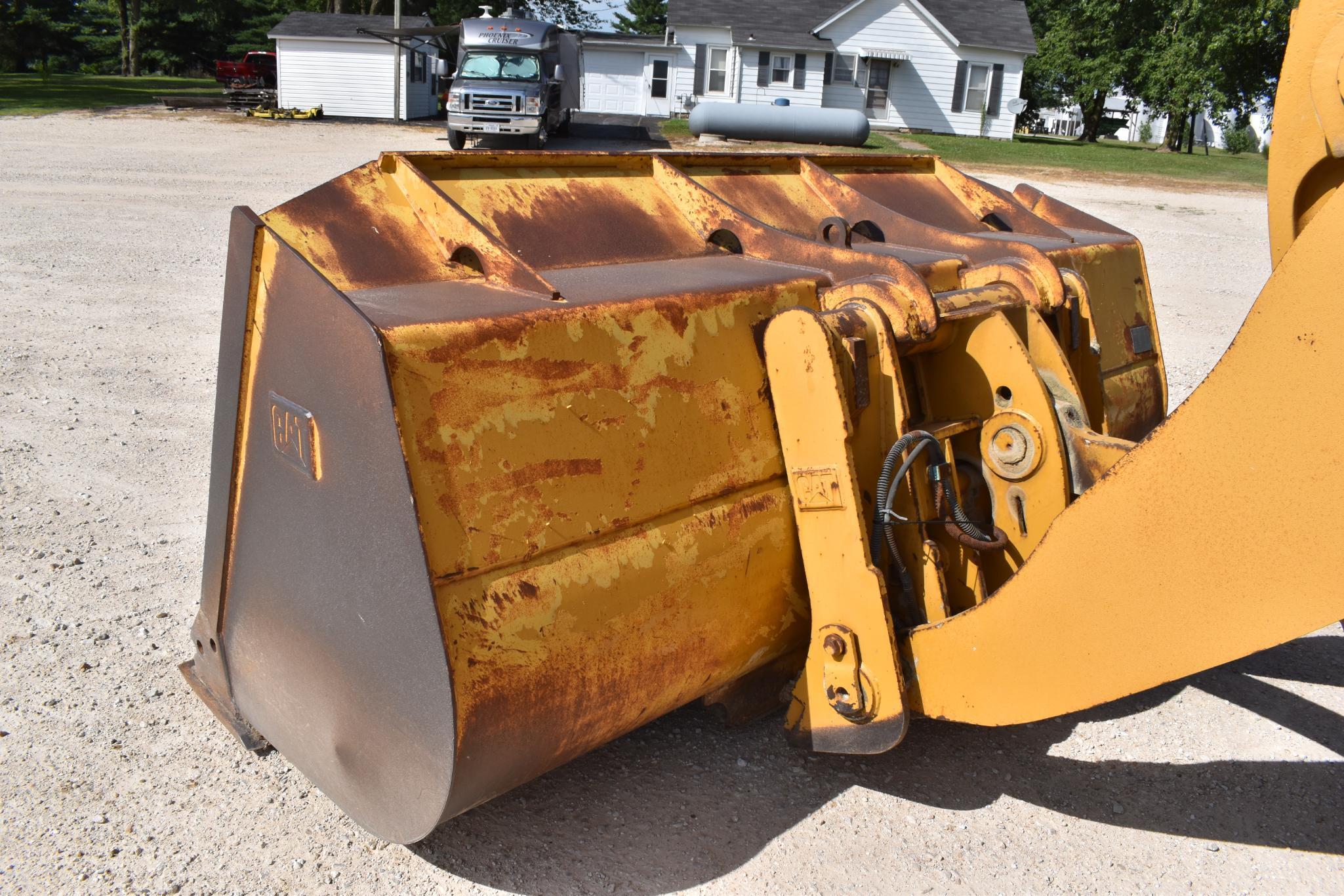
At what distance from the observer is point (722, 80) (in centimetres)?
3591

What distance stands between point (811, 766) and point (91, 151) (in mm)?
17484

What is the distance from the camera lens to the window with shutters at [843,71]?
114 ft

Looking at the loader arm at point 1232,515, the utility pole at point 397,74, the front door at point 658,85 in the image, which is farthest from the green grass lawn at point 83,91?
the loader arm at point 1232,515

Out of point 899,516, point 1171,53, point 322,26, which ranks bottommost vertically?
point 899,516

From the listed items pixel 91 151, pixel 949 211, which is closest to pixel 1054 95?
pixel 91 151

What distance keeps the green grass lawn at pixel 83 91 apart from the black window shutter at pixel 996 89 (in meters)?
23.6

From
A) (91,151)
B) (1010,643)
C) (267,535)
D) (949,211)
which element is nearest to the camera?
(1010,643)

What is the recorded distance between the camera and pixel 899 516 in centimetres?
245

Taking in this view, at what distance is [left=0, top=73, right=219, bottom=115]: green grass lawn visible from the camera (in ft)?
84.9

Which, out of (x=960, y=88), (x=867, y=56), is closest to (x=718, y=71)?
(x=867, y=56)

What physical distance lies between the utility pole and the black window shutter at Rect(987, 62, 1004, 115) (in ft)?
57.6

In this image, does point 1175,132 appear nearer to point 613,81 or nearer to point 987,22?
point 987,22

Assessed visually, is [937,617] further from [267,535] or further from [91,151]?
[91,151]

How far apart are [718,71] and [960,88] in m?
7.48
